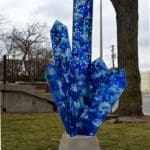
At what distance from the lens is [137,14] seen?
17750 mm

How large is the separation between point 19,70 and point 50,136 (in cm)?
1121

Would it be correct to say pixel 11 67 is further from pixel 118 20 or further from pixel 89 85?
pixel 89 85

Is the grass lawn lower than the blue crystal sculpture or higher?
lower

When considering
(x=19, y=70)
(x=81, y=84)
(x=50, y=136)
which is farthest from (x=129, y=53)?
(x=81, y=84)

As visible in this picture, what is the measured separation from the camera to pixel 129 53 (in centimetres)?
1748

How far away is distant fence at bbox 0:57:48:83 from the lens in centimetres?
2131

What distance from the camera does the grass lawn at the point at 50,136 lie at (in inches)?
383

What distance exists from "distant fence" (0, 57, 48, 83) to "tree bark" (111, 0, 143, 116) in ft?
17.2

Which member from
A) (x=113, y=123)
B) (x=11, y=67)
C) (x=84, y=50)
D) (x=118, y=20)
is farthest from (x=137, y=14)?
(x=84, y=50)

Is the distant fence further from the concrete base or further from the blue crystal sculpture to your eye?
the concrete base

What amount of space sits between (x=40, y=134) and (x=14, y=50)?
4635 cm

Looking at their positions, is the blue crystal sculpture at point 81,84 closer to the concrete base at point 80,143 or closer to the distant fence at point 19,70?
the concrete base at point 80,143

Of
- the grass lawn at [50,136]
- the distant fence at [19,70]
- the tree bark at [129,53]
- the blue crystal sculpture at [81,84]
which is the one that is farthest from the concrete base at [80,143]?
the distant fence at [19,70]

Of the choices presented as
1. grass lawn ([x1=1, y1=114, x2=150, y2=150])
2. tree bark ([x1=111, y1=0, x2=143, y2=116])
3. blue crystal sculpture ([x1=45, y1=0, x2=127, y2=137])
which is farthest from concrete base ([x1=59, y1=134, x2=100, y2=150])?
tree bark ([x1=111, y1=0, x2=143, y2=116])
